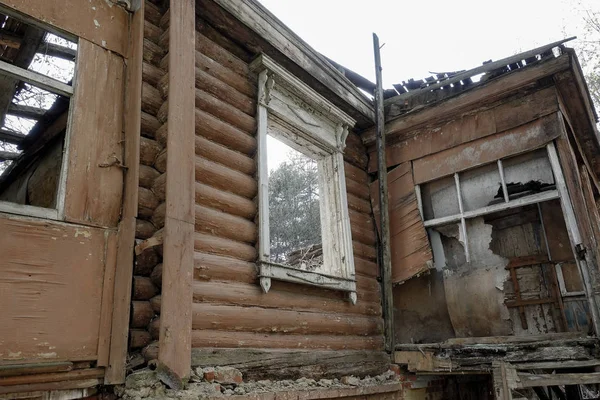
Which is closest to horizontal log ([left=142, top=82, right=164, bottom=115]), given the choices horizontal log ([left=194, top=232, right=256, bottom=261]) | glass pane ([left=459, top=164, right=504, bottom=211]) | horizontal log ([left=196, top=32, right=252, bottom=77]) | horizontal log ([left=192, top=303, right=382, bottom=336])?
horizontal log ([left=196, top=32, right=252, bottom=77])

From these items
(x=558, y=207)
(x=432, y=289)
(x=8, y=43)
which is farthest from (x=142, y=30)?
(x=558, y=207)

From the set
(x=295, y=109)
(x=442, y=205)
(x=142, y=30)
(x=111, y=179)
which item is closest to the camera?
(x=111, y=179)

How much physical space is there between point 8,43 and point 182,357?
9.50 feet

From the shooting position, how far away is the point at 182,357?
119 inches

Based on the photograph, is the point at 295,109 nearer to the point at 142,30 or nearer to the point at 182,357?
the point at 142,30

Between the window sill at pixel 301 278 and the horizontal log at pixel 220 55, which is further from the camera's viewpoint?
the horizontal log at pixel 220 55

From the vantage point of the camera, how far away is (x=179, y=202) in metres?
3.29

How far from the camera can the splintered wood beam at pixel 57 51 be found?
11.5 ft

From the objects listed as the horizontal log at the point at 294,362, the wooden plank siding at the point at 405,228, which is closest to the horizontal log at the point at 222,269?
the horizontal log at the point at 294,362

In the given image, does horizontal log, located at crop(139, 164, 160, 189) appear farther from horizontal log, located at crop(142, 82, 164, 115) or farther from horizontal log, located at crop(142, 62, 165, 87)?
horizontal log, located at crop(142, 62, 165, 87)

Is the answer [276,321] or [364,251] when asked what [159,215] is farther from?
[364,251]

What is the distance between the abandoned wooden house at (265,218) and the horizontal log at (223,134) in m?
0.02

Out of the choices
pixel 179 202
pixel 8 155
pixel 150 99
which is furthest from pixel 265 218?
pixel 8 155

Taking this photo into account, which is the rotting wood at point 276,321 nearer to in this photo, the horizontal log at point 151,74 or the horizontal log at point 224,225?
the horizontal log at point 224,225
